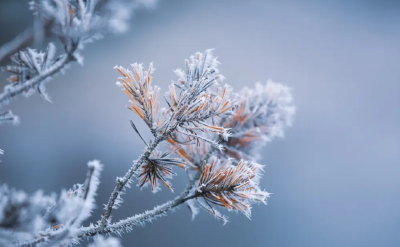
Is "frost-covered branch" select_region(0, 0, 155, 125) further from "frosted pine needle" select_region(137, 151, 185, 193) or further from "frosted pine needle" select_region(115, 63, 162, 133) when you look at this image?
"frosted pine needle" select_region(137, 151, 185, 193)

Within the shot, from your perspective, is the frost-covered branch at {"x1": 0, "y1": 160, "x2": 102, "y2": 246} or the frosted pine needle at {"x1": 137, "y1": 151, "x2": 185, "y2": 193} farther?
the frosted pine needle at {"x1": 137, "y1": 151, "x2": 185, "y2": 193}

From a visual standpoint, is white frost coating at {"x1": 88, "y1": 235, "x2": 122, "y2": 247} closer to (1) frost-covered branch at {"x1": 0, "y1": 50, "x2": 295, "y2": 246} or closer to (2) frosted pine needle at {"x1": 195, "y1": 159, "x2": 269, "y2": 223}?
(1) frost-covered branch at {"x1": 0, "y1": 50, "x2": 295, "y2": 246}

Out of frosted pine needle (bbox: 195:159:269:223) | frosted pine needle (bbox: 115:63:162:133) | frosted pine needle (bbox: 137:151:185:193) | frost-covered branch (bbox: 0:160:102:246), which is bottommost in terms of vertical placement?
frosted pine needle (bbox: 195:159:269:223)

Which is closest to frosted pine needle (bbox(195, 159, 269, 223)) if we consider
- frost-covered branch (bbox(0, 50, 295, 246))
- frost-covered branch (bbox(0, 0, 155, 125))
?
frost-covered branch (bbox(0, 50, 295, 246))

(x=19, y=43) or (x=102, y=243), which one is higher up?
(x=19, y=43)

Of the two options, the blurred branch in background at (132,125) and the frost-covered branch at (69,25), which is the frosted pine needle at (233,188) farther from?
the frost-covered branch at (69,25)

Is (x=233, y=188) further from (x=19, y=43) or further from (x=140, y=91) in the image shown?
(x=19, y=43)

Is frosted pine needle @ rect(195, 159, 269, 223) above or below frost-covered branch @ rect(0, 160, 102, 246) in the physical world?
below

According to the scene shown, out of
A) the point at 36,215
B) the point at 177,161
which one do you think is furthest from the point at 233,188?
the point at 36,215

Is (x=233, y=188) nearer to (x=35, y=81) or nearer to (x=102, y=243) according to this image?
(x=102, y=243)

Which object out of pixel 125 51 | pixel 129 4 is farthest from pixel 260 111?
pixel 125 51

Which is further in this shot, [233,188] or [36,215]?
[233,188]
